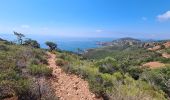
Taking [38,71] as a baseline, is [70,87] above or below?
below

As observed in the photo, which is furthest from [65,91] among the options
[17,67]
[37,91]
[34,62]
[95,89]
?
[34,62]

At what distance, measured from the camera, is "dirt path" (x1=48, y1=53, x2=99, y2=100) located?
9.46m

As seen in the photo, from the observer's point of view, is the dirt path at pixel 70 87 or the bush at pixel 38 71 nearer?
the dirt path at pixel 70 87

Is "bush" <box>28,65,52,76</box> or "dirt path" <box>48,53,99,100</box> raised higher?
"bush" <box>28,65,52,76</box>

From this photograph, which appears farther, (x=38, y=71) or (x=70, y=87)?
(x=38, y=71)

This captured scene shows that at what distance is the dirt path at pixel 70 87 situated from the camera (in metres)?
9.46

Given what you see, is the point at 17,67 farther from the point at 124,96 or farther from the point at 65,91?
the point at 124,96

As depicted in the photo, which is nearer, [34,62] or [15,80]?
[15,80]

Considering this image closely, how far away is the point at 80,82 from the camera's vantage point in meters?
11.3

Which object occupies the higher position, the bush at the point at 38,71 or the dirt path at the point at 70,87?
the bush at the point at 38,71

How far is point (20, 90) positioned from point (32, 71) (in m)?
3.12

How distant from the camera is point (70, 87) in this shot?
1056cm

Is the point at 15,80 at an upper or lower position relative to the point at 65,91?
upper

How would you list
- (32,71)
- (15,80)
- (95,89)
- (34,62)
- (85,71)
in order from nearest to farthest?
(15,80)
(95,89)
(32,71)
(85,71)
(34,62)
